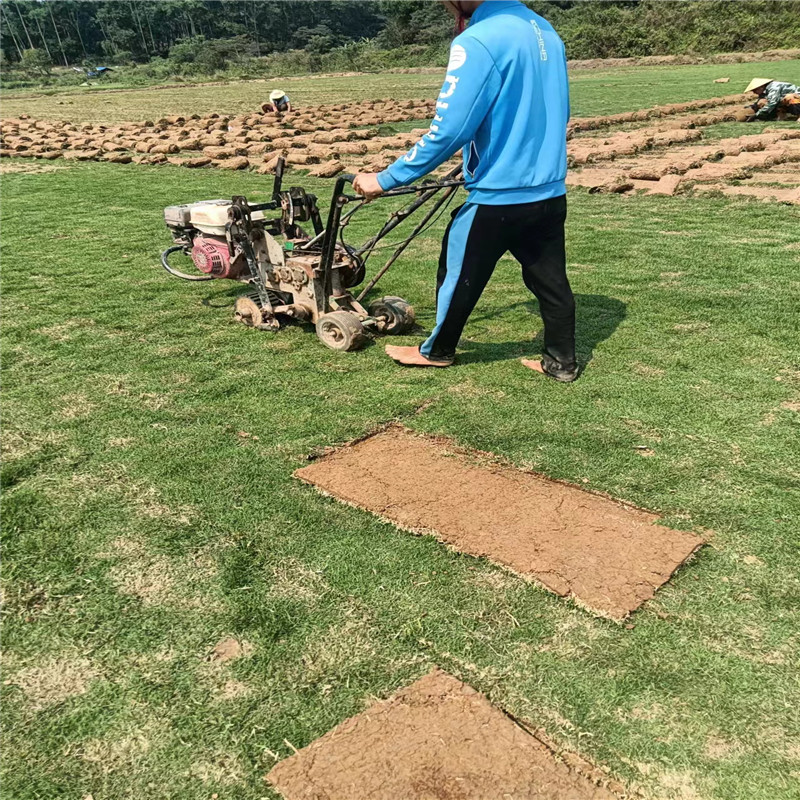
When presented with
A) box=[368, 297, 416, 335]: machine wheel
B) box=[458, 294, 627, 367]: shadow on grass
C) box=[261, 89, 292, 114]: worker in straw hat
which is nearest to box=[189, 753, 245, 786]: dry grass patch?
box=[458, 294, 627, 367]: shadow on grass

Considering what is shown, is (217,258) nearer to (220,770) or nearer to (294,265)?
(294,265)

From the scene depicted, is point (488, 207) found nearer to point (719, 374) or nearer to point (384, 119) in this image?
point (719, 374)

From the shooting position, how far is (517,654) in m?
2.33

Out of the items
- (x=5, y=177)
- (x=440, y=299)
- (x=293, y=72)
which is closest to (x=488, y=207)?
(x=440, y=299)

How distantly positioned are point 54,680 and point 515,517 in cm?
175

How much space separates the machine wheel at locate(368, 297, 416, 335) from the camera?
521 centimetres

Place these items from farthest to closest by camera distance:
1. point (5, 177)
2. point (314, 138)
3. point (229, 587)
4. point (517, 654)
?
point (314, 138), point (5, 177), point (229, 587), point (517, 654)

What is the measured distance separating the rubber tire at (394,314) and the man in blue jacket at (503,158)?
2.83 ft

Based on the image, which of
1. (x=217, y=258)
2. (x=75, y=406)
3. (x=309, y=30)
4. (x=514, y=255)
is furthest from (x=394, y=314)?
(x=309, y=30)

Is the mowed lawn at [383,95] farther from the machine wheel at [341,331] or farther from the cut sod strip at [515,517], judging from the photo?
the cut sod strip at [515,517]

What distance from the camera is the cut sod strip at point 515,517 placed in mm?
2635

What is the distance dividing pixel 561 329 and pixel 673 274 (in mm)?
2611

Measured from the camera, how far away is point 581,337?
5039mm

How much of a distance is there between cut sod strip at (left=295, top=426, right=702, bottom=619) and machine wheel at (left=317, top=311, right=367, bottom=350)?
52.9 inches
